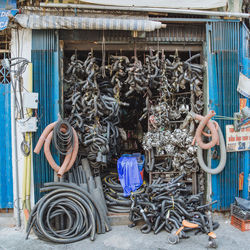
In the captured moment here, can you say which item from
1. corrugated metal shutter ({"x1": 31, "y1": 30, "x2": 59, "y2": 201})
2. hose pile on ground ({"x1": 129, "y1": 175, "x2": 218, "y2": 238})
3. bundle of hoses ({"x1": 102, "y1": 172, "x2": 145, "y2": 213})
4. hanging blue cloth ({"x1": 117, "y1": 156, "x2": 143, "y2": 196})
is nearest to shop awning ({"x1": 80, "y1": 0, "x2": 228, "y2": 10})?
corrugated metal shutter ({"x1": 31, "y1": 30, "x2": 59, "y2": 201})

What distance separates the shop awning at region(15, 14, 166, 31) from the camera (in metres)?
4.88

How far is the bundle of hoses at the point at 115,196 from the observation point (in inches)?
214

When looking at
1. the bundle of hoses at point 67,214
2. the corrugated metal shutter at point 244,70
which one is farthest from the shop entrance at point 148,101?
the corrugated metal shutter at point 244,70

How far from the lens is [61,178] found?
16.5 feet

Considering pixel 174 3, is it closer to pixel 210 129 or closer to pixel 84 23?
pixel 84 23

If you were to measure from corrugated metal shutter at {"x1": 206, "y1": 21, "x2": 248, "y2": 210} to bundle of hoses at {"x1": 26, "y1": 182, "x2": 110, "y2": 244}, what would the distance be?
103 inches

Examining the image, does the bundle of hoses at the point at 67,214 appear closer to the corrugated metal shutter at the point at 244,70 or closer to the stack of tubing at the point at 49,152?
the stack of tubing at the point at 49,152

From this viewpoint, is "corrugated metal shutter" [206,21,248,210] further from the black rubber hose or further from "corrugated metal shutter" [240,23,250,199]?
the black rubber hose

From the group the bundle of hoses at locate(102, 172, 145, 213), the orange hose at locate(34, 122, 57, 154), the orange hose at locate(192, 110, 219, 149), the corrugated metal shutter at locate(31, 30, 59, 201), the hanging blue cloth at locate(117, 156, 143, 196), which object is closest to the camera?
the orange hose at locate(34, 122, 57, 154)

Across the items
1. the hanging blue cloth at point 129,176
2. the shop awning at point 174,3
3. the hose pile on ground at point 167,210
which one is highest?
the shop awning at point 174,3

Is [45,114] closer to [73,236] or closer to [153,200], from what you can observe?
[73,236]

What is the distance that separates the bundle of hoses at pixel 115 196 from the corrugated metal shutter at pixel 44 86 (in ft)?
4.73

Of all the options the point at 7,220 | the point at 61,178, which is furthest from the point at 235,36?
the point at 7,220

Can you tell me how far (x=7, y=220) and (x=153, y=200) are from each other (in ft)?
10.2
